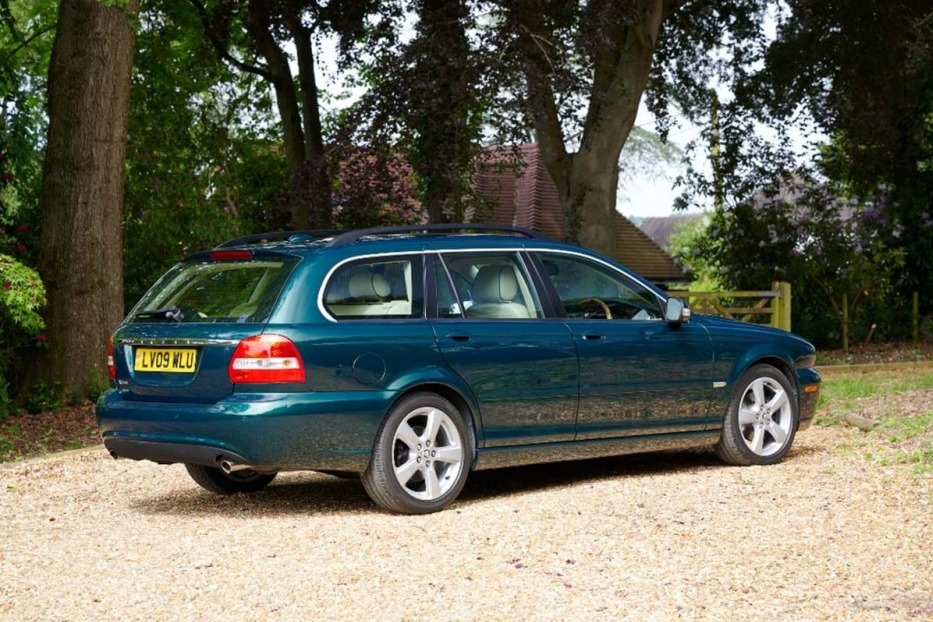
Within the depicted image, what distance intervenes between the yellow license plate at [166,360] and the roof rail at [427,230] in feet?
3.60

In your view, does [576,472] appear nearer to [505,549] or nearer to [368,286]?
[368,286]

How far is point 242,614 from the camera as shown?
20.5ft

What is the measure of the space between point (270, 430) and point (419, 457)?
1.00 m

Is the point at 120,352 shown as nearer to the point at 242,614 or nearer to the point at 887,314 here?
the point at 242,614

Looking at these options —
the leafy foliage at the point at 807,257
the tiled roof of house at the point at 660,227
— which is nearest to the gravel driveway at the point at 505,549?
the leafy foliage at the point at 807,257

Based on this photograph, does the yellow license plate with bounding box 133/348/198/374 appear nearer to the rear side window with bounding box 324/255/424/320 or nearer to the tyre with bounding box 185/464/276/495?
the rear side window with bounding box 324/255/424/320

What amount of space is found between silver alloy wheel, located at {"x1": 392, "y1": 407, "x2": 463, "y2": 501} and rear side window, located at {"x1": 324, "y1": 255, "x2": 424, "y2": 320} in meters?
0.65

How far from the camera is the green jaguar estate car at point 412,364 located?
824cm

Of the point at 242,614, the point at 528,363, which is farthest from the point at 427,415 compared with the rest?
the point at 242,614

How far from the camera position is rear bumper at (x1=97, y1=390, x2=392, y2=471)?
813cm

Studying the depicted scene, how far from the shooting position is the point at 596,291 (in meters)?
9.98

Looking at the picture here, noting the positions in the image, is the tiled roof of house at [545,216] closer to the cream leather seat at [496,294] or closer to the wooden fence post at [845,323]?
the wooden fence post at [845,323]

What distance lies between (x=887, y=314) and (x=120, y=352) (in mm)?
22791

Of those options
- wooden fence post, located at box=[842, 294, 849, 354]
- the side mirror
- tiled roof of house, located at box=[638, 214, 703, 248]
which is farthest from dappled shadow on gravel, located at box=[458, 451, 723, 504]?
tiled roof of house, located at box=[638, 214, 703, 248]
